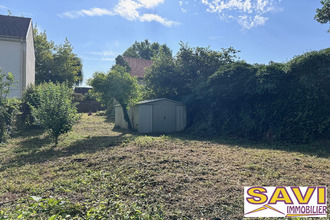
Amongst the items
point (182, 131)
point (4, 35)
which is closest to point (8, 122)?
point (4, 35)

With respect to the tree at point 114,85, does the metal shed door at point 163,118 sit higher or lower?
lower

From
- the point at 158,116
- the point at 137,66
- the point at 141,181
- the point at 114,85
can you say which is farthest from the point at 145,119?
the point at 137,66

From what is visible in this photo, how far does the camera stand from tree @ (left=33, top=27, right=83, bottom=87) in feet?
81.9

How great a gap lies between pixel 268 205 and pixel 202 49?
13.0 metres

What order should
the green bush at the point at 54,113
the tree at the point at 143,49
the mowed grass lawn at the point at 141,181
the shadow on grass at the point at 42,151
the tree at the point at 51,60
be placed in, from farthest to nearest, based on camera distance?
the tree at the point at 143,49
the tree at the point at 51,60
the green bush at the point at 54,113
the shadow on grass at the point at 42,151
the mowed grass lawn at the point at 141,181

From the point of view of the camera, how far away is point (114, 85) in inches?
467

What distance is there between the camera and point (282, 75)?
975 centimetres

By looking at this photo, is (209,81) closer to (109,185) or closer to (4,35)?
(109,185)

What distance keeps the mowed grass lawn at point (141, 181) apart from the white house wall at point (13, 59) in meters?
9.18

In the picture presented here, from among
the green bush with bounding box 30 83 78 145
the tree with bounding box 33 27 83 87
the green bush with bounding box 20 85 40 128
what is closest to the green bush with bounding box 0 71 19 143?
the green bush with bounding box 30 83 78 145

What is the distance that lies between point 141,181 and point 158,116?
9031 millimetres

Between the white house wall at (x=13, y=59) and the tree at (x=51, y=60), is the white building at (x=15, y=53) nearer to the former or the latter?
the white house wall at (x=13, y=59)

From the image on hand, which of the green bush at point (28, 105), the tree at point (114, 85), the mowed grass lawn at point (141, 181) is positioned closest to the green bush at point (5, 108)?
the green bush at point (28, 105)

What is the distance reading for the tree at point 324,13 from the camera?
9.34 m
